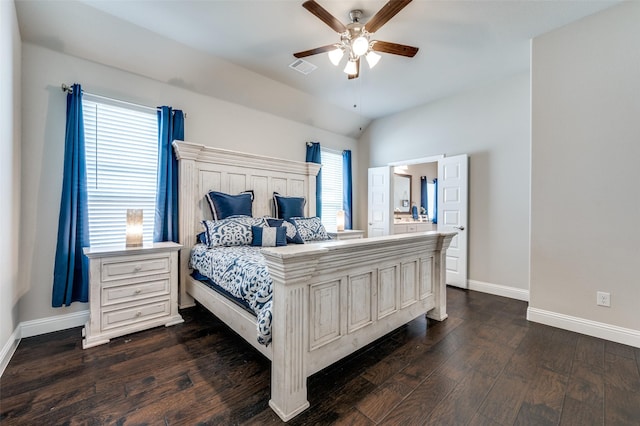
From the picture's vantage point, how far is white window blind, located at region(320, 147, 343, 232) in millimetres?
5039

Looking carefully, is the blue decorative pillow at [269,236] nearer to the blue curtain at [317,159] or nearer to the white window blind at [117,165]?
the white window blind at [117,165]

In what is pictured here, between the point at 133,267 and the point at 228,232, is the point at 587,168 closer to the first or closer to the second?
the point at 228,232

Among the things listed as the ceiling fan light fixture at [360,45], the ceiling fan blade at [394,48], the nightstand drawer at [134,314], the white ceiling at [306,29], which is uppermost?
the white ceiling at [306,29]

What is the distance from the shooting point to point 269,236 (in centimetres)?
290

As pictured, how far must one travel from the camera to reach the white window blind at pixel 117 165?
272 centimetres

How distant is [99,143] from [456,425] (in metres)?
3.84

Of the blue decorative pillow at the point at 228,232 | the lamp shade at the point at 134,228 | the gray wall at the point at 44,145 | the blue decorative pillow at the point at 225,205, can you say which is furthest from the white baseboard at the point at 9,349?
the blue decorative pillow at the point at 225,205

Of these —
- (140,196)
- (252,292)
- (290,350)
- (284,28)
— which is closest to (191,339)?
(252,292)

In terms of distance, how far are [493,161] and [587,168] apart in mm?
1241

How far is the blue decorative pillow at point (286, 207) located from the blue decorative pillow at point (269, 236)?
81 cm

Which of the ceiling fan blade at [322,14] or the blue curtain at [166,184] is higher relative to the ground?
the ceiling fan blade at [322,14]

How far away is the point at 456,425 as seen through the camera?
1404 millimetres

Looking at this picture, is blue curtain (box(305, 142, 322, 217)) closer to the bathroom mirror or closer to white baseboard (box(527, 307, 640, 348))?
the bathroom mirror

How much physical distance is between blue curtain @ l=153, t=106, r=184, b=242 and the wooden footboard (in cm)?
219
